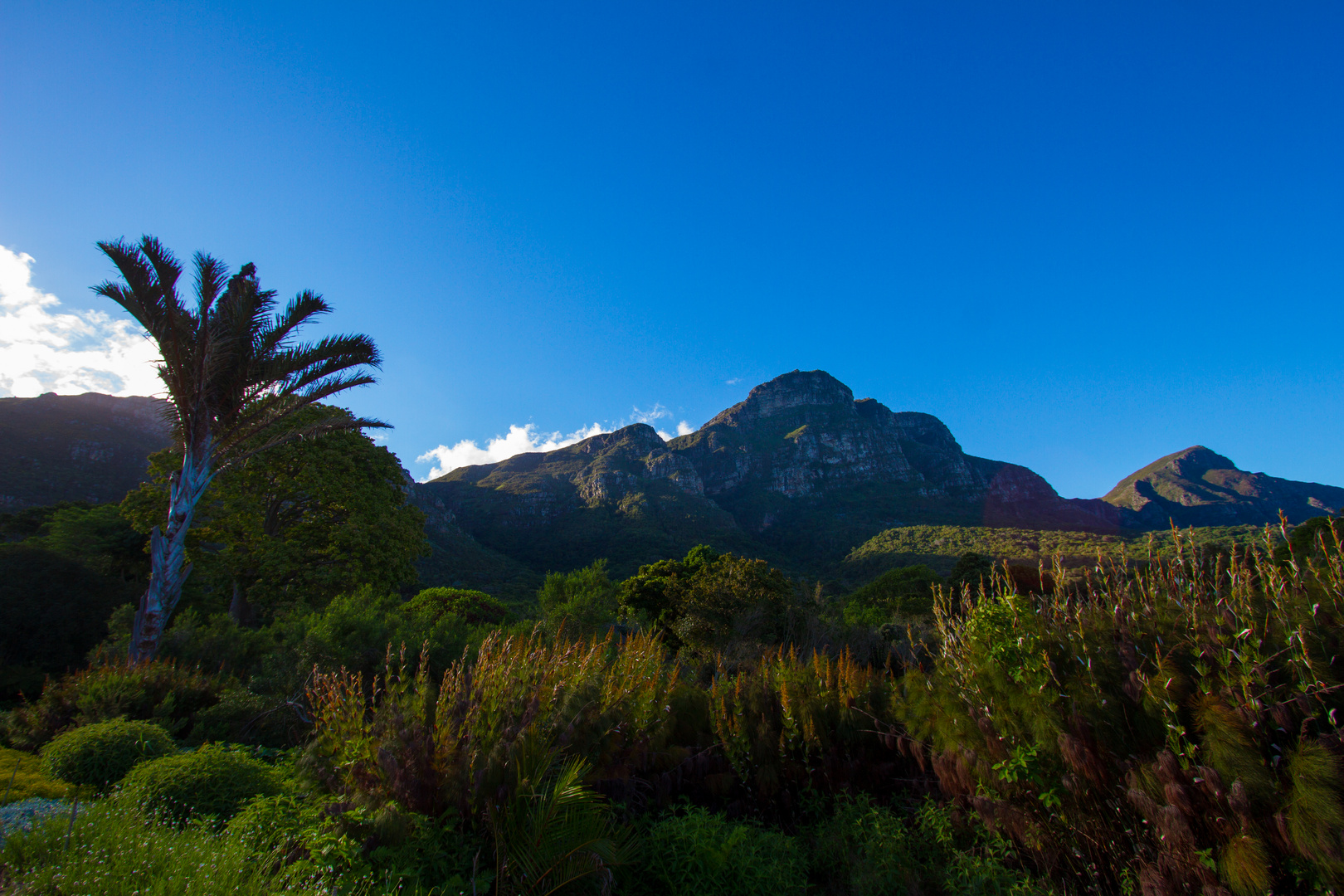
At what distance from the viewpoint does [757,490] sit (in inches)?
3821

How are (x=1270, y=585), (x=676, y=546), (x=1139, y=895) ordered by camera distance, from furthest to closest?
(x=676, y=546) → (x=1270, y=585) → (x=1139, y=895)

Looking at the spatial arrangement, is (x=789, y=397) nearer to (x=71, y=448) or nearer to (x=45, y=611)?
(x=71, y=448)

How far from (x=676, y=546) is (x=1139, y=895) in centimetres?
5340

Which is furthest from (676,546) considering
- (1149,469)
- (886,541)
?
(1149,469)

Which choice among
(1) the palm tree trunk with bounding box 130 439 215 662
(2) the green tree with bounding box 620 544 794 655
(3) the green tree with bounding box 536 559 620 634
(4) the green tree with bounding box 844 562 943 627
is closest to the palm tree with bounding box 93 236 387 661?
(1) the palm tree trunk with bounding box 130 439 215 662

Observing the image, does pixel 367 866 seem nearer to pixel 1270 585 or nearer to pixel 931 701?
pixel 931 701

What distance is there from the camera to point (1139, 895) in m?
3.29

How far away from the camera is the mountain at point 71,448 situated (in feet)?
123

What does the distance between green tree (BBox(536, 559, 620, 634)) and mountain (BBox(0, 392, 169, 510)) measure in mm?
24011

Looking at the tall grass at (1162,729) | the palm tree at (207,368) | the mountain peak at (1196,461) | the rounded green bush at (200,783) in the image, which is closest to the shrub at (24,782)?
the rounded green bush at (200,783)

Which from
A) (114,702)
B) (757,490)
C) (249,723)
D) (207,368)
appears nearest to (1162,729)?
(249,723)

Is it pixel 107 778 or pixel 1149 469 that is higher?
pixel 1149 469

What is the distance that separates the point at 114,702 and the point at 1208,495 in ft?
425

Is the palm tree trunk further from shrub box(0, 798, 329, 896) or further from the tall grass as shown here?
the tall grass
